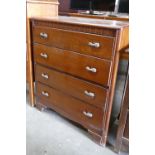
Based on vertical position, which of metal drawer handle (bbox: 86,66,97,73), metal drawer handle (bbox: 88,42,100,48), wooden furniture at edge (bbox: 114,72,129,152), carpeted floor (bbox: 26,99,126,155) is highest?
metal drawer handle (bbox: 88,42,100,48)

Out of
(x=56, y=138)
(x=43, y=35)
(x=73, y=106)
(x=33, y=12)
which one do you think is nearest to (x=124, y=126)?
(x=73, y=106)

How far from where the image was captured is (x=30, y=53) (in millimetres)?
1771

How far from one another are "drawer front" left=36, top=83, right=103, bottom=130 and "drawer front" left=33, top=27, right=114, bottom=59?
1.45ft

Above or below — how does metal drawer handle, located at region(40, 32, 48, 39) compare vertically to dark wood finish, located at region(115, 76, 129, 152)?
above

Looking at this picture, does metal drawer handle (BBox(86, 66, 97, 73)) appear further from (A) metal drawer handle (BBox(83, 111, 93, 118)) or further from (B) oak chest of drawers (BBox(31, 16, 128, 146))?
(A) metal drawer handle (BBox(83, 111, 93, 118))

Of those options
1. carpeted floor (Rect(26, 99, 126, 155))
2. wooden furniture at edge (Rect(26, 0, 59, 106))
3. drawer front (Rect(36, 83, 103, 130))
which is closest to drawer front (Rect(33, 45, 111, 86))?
wooden furniture at edge (Rect(26, 0, 59, 106))

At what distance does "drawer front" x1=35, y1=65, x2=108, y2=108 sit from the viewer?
136cm

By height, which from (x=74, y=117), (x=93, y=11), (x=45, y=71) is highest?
(x=93, y=11)

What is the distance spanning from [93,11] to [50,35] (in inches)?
55.3

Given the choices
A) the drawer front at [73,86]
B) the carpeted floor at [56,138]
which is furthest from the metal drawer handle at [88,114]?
the carpeted floor at [56,138]
